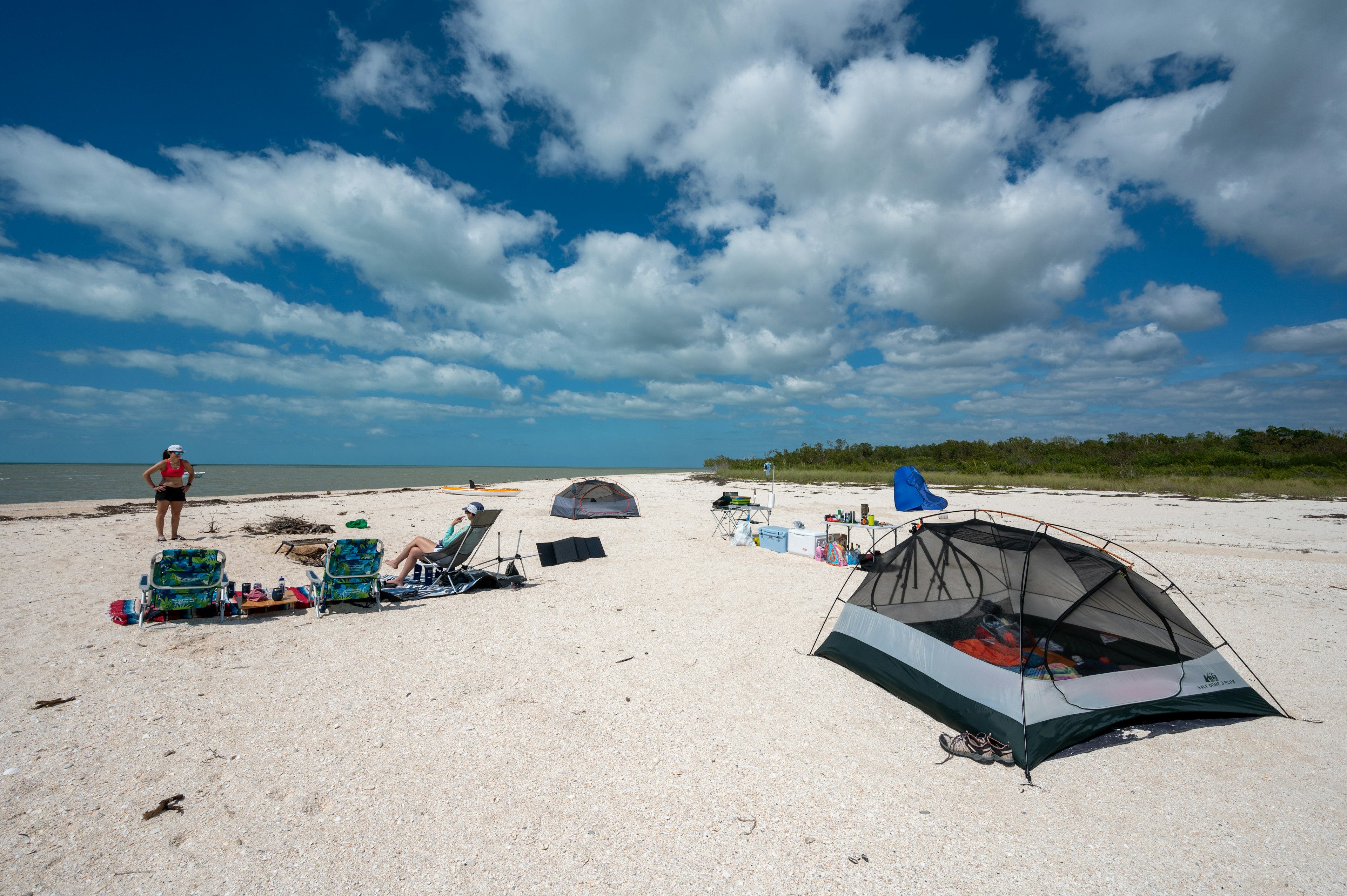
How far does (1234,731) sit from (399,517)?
17.2 metres

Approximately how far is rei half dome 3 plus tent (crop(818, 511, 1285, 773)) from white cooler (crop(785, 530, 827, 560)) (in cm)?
519

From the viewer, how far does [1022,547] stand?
5062 mm

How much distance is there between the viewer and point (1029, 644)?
14.9 feet

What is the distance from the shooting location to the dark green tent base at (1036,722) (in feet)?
12.9

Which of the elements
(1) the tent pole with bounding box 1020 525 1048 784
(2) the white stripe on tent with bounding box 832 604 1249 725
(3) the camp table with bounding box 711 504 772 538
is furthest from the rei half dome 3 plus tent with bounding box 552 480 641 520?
(1) the tent pole with bounding box 1020 525 1048 784

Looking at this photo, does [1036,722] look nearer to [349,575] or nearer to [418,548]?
[349,575]

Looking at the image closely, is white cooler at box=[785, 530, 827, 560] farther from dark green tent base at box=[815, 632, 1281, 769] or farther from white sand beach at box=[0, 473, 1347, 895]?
dark green tent base at box=[815, 632, 1281, 769]

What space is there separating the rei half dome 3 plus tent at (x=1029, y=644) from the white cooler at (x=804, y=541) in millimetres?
5185

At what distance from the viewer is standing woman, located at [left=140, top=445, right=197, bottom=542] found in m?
10.5

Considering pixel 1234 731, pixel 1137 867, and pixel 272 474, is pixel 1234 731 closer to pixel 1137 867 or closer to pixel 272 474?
pixel 1137 867

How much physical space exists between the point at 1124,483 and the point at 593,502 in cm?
2853

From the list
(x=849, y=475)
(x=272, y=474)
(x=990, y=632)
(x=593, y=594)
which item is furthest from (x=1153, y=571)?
(x=272, y=474)

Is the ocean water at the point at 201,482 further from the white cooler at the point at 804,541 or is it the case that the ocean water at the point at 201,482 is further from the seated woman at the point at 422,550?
the white cooler at the point at 804,541

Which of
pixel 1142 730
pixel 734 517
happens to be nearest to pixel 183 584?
pixel 1142 730
